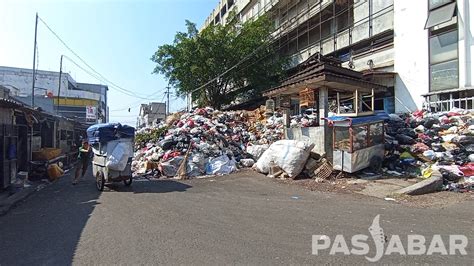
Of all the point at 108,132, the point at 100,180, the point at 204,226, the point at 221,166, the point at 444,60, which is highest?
the point at 444,60

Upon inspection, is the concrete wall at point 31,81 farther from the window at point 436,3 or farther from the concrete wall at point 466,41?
the concrete wall at point 466,41

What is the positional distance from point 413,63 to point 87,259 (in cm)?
1802

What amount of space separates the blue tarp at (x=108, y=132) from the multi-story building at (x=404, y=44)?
44.8 ft

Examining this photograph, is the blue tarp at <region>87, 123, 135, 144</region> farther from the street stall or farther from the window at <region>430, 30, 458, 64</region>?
the window at <region>430, 30, 458, 64</region>

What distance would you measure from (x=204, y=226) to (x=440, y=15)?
1578 centimetres

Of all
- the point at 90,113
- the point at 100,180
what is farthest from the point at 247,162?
the point at 90,113

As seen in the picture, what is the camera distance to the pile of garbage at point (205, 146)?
1486 cm

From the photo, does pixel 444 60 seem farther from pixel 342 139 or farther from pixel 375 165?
pixel 342 139

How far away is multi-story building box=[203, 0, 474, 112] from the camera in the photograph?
15422 millimetres

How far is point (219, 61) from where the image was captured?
29.8 metres

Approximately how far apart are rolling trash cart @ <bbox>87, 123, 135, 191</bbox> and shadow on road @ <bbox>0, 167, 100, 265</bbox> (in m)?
0.78

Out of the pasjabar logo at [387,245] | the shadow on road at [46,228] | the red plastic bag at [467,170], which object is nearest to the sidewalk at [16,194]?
the shadow on road at [46,228]

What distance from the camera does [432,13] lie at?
16.6m

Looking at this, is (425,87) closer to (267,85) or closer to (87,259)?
(267,85)
